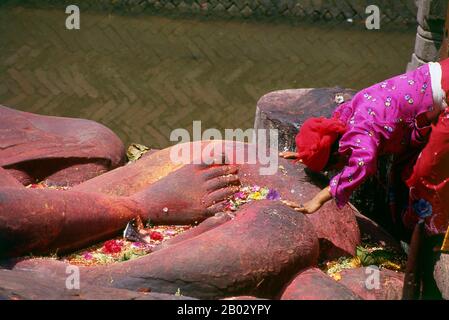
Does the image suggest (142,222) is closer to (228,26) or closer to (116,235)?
(116,235)

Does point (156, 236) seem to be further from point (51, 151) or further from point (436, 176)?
point (436, 176)

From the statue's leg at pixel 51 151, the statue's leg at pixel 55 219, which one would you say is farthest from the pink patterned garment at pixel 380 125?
the statue's leg at pixel 51 151

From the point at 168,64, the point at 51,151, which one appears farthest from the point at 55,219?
the point at 168,64

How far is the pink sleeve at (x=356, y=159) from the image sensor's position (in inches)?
145

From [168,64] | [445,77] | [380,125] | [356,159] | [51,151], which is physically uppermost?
[445,77]

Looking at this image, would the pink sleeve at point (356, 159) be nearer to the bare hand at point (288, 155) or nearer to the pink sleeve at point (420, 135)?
the pink sleeve at point (420, 135)

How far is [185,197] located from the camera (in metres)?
3.93

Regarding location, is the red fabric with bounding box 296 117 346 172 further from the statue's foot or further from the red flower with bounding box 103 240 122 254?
the red flower with bounding box 103 240 122 254

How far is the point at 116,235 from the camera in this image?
381cm

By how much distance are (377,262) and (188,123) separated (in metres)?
3.79

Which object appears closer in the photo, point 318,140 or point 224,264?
point 224,264

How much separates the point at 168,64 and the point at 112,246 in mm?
4430

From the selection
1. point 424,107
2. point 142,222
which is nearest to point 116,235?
point 142,222
